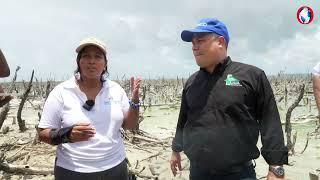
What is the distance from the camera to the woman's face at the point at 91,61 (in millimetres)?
3238

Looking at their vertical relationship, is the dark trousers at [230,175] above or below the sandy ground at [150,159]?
above

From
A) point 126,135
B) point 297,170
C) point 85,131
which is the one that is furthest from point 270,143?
point 126,135

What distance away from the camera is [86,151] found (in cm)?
314

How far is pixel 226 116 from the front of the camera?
303 centimetres

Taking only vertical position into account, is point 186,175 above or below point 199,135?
below

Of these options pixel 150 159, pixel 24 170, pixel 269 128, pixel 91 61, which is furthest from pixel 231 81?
pixel 150 159

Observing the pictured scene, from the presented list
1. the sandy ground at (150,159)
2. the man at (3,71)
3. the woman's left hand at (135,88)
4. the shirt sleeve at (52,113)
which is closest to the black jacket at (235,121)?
the woman's left hand at (135,88)

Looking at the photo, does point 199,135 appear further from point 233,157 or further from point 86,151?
point 86,151

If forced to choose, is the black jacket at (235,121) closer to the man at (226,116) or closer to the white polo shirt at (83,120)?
the man at (226,116)

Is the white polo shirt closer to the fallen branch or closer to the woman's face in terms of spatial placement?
the woman's face

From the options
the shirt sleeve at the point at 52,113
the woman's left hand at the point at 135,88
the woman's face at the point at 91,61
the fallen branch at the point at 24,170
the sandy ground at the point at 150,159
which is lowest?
the sandy ground at the point at 150,159

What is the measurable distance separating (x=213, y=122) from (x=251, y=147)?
32 centimetres

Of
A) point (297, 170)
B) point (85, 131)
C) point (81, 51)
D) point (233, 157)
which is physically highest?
point (81, 51)

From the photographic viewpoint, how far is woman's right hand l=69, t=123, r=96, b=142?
2.95 meters
